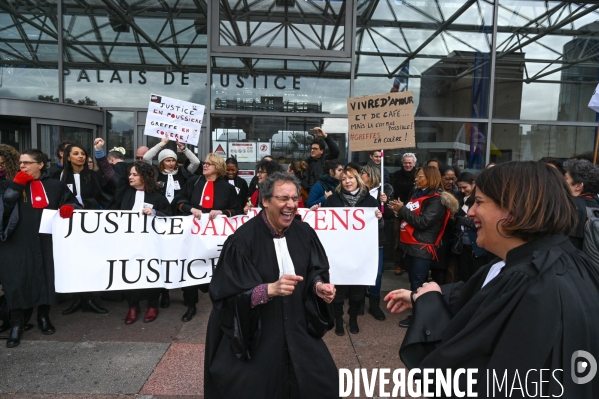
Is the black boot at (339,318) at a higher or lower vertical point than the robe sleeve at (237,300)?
lower

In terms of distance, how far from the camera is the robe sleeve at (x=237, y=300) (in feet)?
7.61

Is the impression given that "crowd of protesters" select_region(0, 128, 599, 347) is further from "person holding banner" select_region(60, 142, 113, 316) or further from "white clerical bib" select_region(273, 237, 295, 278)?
"white clerical bib" select_region(273, 237, 295, 278)

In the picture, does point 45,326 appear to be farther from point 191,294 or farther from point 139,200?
point 139,200

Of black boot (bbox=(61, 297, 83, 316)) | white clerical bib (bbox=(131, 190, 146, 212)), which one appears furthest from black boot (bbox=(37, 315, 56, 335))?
white clerical bib (bbox=(131, 190, 146, 212))

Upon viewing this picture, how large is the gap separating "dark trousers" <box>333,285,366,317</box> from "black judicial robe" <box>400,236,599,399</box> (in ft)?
10.6

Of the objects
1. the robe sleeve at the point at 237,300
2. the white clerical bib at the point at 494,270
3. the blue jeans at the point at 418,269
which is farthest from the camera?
the blue jeans at the point at 418,269

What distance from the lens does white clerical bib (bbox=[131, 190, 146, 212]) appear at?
5070mm

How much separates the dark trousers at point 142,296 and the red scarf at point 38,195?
142cm

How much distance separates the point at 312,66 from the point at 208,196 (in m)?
4.51

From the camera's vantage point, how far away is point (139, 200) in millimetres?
5109

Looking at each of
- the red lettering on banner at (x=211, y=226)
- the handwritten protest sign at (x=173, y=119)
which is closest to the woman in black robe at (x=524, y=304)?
the red lettering on banner at (x=211, y=226)

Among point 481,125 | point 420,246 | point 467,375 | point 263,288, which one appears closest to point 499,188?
point 467,375

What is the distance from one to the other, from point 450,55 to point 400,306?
832cm

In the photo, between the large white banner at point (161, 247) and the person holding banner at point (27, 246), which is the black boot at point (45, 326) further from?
the large white banner at point (161, 247)
